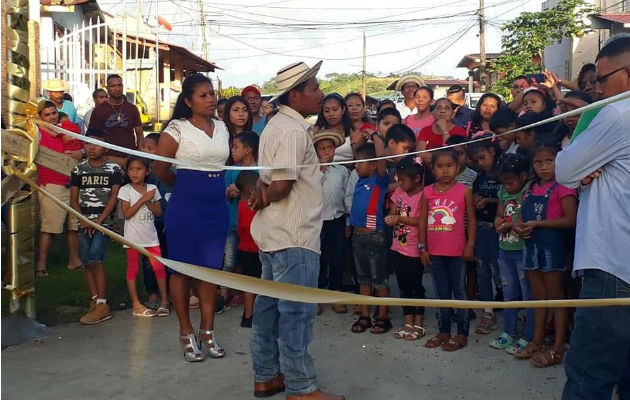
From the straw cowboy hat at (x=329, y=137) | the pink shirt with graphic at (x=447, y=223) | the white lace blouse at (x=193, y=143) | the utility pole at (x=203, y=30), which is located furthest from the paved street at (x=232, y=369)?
the utility pole at (x=203, y=30)

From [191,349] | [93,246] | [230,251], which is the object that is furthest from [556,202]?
[93,246]

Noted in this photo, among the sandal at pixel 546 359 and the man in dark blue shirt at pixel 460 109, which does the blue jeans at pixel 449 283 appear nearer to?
the sandal at pixel 546 359

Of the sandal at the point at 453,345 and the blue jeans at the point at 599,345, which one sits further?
the sandal at the point at 453,345

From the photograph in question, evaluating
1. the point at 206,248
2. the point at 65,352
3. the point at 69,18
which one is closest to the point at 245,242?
the point at 206,248

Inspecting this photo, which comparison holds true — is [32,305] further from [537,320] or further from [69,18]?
[69,18]

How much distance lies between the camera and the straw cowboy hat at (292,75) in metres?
3.86

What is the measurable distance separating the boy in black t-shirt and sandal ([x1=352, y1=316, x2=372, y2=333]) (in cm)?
193

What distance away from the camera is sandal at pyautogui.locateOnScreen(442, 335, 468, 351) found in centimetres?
483

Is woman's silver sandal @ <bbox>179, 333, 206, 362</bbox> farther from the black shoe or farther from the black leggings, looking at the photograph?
the black leggings

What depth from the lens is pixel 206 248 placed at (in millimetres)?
4648

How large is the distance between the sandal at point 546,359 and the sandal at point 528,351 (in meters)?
0.09

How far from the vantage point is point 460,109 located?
7.55 m

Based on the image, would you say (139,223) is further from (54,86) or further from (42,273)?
(54,86)

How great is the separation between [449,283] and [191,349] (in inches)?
70.1
